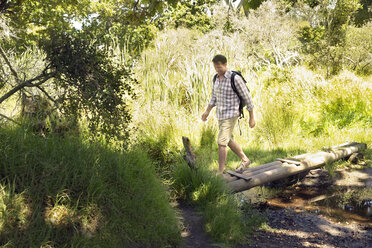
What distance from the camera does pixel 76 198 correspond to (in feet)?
10.3

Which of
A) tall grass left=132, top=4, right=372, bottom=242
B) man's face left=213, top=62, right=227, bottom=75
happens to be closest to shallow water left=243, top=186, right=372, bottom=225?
tall grass left=132, top=4, right=372, bottom=242

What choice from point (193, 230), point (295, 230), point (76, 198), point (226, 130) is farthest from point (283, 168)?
point (76, 198)

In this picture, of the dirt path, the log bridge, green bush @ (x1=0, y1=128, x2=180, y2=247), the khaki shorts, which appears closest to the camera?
green bush @ (x1=0, y1=128, x2=180, y2=247)

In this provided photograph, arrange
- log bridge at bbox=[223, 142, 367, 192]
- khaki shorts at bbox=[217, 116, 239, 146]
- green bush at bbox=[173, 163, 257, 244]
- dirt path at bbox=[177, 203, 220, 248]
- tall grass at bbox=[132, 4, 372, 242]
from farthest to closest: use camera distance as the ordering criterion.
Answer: khaki shorts at bbox=[217, 116, 239, 146] → log bridge at bbox=[223, 142, 367, 192] → tall grass at bbox=[132, 4, 372, 242] → green bush at bbox=[173, 163, 257, 244] → dirt path at bbox=[177, 203, 220, 248]

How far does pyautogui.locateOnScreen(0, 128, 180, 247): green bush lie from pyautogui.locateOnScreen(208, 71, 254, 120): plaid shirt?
1.73 metres

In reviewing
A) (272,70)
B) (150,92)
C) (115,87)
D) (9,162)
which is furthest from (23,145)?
(272,70)

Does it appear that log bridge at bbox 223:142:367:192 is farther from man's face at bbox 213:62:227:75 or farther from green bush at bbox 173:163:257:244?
man's face at bbox 213:62:227:75

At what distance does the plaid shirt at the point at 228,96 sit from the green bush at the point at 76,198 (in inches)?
68.2

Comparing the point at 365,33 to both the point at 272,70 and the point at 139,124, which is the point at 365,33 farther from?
the point at 139,124

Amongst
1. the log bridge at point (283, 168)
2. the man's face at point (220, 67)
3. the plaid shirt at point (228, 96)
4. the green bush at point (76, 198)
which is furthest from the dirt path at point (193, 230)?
the man's face at point (220, 67)

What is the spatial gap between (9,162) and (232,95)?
3.01m

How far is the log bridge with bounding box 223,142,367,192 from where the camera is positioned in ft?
16.0

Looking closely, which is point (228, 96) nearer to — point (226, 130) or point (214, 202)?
point (226, 130)

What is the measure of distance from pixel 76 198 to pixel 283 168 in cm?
346
